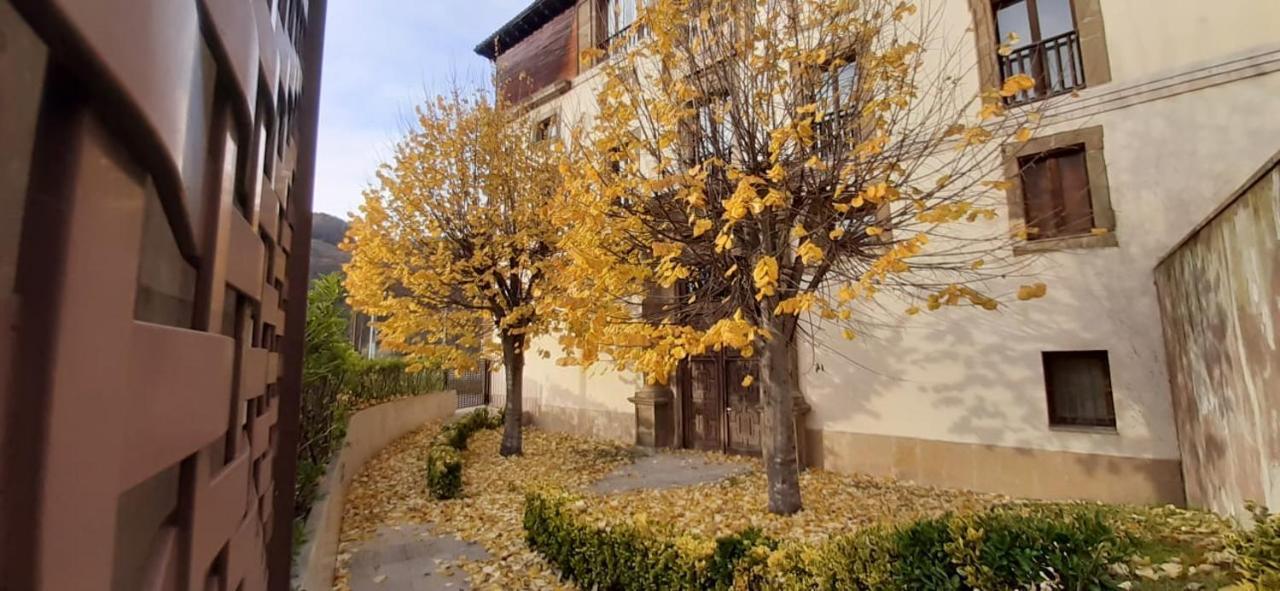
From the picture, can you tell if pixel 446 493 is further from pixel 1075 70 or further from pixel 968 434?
pixel 1075 70

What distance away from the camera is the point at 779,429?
6434mm

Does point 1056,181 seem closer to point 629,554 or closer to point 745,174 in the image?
point 745,174

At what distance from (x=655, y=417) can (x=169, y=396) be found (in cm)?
1116

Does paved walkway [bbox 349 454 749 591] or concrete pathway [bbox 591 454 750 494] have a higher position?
concrete pathway [bbox 591 454 750 494]

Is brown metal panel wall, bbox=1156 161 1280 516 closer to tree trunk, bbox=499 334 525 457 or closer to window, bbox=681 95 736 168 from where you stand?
window, bbox=681 95 736 168

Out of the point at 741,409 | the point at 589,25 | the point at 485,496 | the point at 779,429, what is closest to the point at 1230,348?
the point at 779,429

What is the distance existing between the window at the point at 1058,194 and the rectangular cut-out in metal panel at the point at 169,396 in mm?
9219

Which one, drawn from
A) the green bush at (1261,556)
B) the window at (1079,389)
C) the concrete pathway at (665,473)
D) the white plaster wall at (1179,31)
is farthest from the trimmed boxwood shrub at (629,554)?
the white plaster wall at (1179,31)

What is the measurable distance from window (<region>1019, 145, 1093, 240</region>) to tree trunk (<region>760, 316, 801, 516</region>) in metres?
4.35

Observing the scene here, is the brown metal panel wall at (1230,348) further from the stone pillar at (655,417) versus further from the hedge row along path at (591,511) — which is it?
the stone pillar at (655,417)

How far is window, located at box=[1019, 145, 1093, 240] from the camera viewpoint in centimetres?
759

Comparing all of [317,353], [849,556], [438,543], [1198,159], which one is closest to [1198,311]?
[1198,159]

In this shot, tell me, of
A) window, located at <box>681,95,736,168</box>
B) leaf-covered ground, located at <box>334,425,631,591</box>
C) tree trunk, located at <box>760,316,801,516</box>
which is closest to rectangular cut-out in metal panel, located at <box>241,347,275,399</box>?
leaf-covered ground, located at <box>334,425,631,591</box>

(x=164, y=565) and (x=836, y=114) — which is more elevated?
(x=836, y=114)
